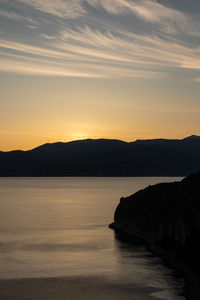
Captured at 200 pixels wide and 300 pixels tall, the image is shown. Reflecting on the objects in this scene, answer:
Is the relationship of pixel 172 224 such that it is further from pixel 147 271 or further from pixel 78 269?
pixel 78 269

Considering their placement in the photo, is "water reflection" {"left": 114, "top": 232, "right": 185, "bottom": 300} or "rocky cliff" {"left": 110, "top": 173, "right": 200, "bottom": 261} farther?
"rocky cliff" {"left": 110, "top": 173, "right": 200, "bottom": 261}

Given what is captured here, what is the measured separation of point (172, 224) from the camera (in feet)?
199

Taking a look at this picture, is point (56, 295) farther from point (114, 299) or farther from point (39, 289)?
point (114, 299)

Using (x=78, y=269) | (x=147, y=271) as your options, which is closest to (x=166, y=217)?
(x=147, y=271)

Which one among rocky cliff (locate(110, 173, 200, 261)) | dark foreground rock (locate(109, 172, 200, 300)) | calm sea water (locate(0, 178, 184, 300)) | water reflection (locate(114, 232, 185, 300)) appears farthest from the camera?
rocky cliff (locate(110, 173, 200, 261))

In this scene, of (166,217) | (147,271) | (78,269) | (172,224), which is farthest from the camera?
(166,217)

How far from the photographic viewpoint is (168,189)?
76.8 m

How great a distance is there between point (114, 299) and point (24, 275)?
1341cm

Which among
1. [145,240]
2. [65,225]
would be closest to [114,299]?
[145,240]

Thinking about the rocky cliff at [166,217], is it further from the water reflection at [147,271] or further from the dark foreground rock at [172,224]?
the water reflection at [147,271]

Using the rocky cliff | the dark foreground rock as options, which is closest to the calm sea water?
the dark foreground rock

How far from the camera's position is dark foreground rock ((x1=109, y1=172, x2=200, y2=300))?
169 ft

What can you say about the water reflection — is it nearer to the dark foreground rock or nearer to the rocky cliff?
the dark foreground rock

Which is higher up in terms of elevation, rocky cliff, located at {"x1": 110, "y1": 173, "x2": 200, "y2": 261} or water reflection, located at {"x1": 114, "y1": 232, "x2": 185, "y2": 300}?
rocky cliff, located at {"x1": 110, "y1": 173, "x2": 200, "y2": 261}
